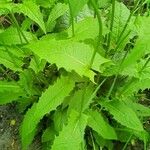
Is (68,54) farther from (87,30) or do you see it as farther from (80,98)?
(80,98)

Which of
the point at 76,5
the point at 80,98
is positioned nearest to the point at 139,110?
the point at 80,98

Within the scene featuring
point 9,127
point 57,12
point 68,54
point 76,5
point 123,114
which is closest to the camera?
point 76,5

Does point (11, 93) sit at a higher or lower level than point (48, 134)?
higher

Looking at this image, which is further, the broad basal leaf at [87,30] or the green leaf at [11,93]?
the green leaf at [11,93]

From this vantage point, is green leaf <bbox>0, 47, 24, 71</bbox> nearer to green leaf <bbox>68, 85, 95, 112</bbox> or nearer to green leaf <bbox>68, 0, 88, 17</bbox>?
green leaf <bbox>68, 85, 95, 112</bbox>

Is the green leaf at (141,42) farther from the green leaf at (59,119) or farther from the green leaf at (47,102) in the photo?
the green leaf at (59,119)

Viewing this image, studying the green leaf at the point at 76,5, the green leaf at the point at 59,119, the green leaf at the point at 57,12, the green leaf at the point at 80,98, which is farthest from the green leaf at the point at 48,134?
the green leaf at the point at 76,5
